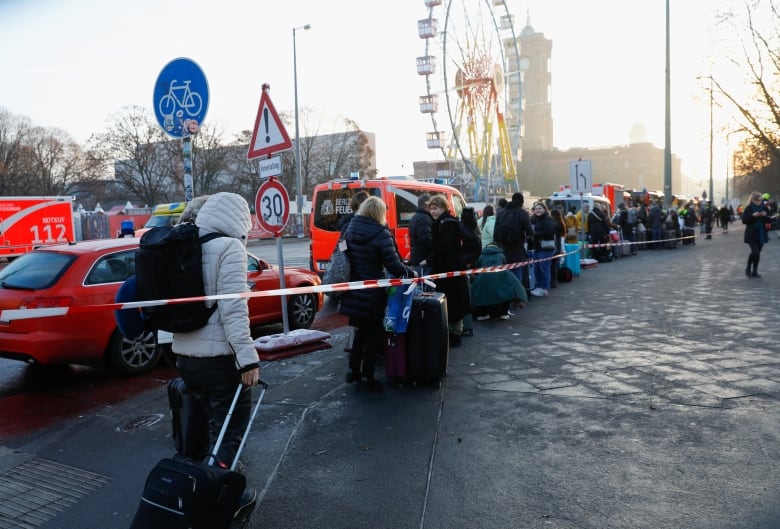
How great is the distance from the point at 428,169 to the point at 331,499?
10790 cm

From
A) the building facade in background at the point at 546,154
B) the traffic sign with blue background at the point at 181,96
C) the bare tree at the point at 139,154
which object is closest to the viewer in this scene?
the traffic sign with blue background at the point at 181,96

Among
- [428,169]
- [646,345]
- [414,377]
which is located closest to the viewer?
[414,377]

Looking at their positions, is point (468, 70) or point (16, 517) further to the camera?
point (468, 70)

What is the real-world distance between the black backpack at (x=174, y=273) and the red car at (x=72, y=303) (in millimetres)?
3560

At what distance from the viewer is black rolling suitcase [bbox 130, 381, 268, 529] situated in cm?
291

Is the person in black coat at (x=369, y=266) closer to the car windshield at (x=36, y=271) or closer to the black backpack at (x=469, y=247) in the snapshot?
the black backpack at (x=469, y=247)

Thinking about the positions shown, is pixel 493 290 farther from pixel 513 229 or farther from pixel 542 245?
pixel 542 245

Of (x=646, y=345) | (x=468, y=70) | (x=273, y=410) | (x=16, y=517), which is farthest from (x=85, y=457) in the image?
(x=468, y=70)

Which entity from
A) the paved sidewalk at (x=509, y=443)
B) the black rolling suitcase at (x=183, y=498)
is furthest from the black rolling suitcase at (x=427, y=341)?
the black rolling suitcase at (x=183, y=498)

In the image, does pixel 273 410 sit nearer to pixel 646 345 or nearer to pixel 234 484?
pixel 234 484

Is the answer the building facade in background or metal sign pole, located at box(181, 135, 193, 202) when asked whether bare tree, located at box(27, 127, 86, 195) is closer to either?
the building facade in background

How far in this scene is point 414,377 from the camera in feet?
19.8

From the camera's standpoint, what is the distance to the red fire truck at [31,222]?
951 inches

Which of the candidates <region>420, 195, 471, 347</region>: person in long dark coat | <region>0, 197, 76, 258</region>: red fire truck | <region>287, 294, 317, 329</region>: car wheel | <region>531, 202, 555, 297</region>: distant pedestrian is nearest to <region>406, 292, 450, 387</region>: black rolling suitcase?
<region>420, 195, 471, 347</region>: person in long dark coat
